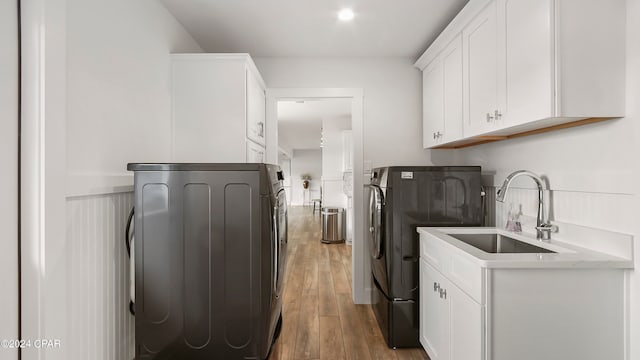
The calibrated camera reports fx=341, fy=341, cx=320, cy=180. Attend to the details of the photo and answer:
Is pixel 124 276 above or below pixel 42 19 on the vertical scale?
below

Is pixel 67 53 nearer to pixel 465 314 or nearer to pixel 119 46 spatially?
pixel 119 46

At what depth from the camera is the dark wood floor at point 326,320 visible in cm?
236

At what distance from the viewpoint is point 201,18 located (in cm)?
252

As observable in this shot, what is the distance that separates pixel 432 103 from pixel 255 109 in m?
1.52

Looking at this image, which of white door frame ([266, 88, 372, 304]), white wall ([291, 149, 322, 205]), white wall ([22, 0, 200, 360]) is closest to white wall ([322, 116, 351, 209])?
white door frame ([266, 88, 372, 304])

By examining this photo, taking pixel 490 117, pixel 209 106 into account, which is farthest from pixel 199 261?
pixel 490 117

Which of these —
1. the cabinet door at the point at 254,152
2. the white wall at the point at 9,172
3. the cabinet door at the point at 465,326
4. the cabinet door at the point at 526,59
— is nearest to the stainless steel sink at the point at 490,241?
the cabinet door at the point at 465,326

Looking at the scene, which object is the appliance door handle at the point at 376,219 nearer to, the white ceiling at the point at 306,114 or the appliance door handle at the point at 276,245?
the appliance door handle at the point at 276,245

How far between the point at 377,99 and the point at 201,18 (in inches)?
67.3

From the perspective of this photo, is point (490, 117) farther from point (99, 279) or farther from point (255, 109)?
point (99, 279)

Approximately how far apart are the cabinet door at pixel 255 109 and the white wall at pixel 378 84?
0.35m

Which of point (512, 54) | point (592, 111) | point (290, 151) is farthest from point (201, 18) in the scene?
point (290, 151)

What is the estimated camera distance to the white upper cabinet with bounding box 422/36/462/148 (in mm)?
2434

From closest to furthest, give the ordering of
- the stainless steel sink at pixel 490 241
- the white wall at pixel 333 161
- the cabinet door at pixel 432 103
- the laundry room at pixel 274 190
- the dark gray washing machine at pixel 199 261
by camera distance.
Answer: the laundry room at pixel 274 190
the dark gray washing machine at pixel 199 261
the stainless steel sink at pixel 490 241
the cabinet door at pixel 432 103
the white wall at pixel 333 161
